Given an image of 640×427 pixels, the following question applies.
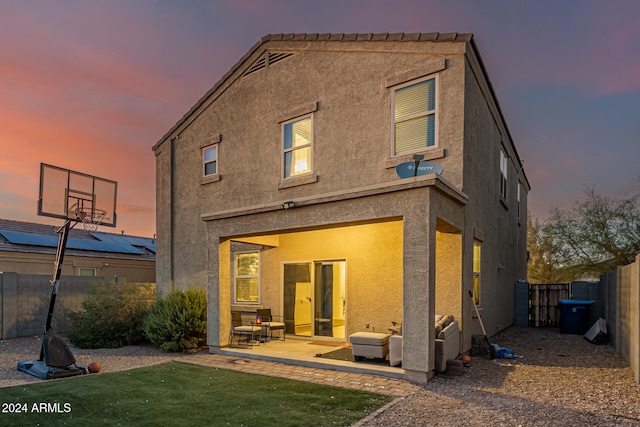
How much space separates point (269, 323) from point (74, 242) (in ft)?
51.0

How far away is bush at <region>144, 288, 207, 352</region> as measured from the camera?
10086mm

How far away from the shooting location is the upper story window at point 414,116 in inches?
354

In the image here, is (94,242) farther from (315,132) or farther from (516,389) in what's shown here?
(516,389)

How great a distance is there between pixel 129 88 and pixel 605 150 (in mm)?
22814

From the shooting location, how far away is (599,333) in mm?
11508

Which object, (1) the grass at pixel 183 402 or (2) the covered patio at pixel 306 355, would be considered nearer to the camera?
(1) the grass at pixel 183 402

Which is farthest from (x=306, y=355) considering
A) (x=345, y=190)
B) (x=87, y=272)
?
(x=87, y=272)

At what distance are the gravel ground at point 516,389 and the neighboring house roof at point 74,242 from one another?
10.5 m

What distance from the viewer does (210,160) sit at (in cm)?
1353

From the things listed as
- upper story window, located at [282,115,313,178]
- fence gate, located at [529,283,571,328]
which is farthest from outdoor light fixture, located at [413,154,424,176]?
fence gate, located at [529,283,571,328]

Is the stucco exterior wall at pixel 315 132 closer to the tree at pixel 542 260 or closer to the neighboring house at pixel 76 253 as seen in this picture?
the neighboring house at pixel 76 253

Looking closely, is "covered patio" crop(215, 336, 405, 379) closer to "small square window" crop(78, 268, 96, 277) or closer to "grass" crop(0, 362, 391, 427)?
"grass" crop(0, 362, 391, 427)

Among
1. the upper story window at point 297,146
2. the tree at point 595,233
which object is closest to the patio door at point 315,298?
the upper story window at point 297,146

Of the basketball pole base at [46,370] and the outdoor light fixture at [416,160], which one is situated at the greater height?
the outdoor light fixture at [416,160]
